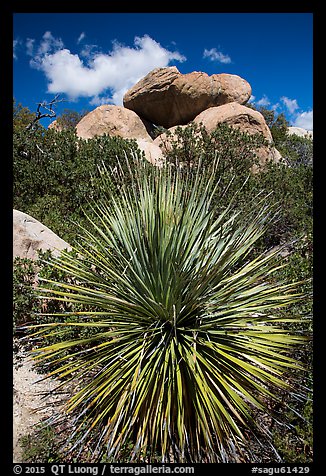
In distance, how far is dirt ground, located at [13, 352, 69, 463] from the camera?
2.99 metres

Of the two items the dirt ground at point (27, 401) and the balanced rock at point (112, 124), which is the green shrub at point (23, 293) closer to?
the dirt ground at point (27, 401)

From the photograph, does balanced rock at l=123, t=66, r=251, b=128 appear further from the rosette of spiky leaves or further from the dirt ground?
the dirt ground

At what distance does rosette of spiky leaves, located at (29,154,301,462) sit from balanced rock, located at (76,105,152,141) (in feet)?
42.4

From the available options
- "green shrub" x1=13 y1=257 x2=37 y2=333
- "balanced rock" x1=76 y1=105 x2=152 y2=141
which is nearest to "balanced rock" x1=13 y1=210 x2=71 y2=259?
"green shrub" x1=13 y1=257 x2=37 y2=333

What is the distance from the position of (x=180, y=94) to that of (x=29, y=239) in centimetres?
1430

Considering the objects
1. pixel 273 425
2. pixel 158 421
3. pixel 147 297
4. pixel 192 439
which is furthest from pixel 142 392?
pixel 273 425

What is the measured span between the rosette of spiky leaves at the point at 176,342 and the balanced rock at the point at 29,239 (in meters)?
1.08

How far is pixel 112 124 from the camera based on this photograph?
15898 mm

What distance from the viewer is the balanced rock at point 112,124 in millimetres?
15531
